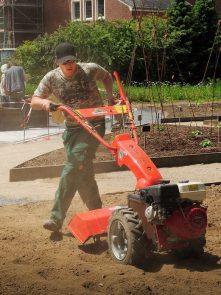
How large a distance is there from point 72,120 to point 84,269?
1.75m

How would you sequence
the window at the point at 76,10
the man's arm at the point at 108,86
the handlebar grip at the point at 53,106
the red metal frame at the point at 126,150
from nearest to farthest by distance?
1. the red metal frame at the point at 126,150
2. the handlebar grip at the point at 53,106
3. the man's arm at the point at 108,86
4. the window at the point at 76,10

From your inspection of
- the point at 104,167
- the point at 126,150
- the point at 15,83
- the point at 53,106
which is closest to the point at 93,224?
the point at 126,150

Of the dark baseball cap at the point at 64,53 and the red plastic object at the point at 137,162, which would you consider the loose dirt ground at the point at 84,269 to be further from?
the dark baseball cap at the point at 64,53

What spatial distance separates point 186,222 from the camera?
17.5 feet

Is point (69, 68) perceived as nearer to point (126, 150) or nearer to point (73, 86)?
point (73, 86)

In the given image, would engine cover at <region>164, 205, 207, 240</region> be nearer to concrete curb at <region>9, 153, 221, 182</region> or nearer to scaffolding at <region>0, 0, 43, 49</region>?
concrete curb at <region>9, 153, 221, 182</region>

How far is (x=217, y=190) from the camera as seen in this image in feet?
28.5

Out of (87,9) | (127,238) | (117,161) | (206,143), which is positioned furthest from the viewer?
(87,9)

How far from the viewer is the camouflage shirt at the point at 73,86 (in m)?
6.80

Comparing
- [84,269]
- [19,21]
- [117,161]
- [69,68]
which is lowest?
[84,269]

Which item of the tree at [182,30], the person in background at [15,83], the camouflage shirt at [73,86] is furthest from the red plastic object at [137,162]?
the tree at [182,30]

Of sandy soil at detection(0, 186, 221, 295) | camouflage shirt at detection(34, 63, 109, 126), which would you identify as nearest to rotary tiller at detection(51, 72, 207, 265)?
sandy soil at detection(0, 186, 221, 295)

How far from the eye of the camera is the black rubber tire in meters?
5.46

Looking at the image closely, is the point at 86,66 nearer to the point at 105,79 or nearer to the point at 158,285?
the point at 105,79
